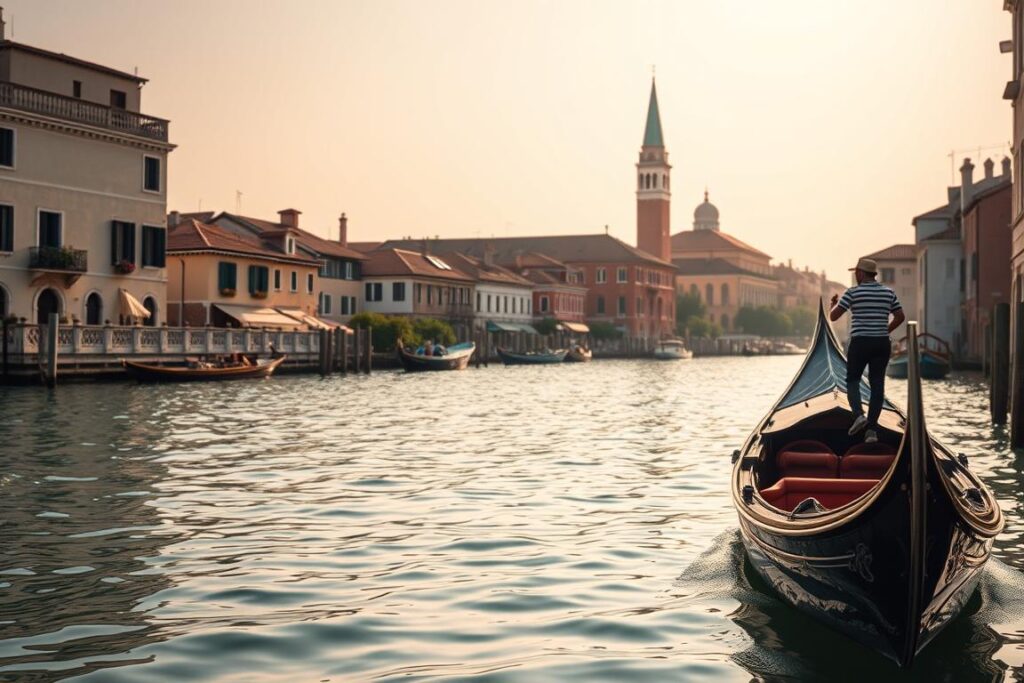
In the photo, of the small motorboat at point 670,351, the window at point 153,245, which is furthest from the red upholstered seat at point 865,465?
the small motorboat at point 670,351

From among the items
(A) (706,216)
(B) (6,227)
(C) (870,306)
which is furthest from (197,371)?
(A) (706,216)

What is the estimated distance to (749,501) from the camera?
25.7ft

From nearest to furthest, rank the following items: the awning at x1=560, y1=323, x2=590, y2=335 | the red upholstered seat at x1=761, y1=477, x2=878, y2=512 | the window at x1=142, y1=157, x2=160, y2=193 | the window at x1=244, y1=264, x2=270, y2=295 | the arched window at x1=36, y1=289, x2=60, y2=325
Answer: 1. the red upholstered seat at x1=761, y1=477, x2=878, y2=512
2. the arched window at x1=36, y1=289, x2=60, y2=325
3. the window at x1=142, y1=157, x2=160, y2=193
4. the window at x1=244, y1=264, x2=270, y2=295
5. the awning at x1=560, y1=323, x2=590, y2=335

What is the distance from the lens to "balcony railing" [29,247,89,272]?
123 ft

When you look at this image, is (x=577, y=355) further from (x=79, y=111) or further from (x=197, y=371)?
(x=79, y=111)

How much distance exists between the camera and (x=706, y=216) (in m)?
170

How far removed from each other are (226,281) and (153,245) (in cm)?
767

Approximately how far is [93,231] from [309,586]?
3430 centimetres

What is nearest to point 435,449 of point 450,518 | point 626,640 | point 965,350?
point 450,518

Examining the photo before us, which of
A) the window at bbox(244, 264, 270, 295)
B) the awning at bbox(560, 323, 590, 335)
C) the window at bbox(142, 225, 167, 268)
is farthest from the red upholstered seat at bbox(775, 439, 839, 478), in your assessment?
the awning at bbox(560, 323, 590, 335)

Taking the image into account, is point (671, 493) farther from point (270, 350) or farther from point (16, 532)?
point (270, 350)

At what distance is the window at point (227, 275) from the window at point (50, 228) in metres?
11.4

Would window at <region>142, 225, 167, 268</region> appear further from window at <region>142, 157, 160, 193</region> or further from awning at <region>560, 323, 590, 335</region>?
awning at <region>560, 323, 590, 335</region>

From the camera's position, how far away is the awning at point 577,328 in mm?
90250
